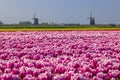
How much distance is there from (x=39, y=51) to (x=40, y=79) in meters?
4.90

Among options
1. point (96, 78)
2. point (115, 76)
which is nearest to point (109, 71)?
point (115, 76)

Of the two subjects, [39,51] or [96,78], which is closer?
[96,78]

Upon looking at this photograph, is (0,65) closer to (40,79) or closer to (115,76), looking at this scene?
(40,79)

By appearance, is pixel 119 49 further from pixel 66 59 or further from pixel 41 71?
pixel 41 71

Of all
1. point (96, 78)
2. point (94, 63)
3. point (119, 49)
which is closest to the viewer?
point (96, 78)

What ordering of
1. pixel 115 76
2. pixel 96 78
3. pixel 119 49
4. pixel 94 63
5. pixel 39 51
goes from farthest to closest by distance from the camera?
pixel 119 49 → pixel 39 51 → pixel 94 63 → pixel 115 76 → pixel 96 78

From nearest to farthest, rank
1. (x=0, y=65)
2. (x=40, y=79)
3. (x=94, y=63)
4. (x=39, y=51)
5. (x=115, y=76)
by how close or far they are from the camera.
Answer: (x=40, y=79) < (x=115, y=76) < (x=0, y=65) < (x=94, y=63) < (x=39, y=51)

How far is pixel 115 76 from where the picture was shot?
6.41m

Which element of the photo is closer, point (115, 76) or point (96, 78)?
point (96, 78)

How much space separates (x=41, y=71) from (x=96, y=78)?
1017mm

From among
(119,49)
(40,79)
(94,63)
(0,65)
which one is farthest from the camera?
(119,49)

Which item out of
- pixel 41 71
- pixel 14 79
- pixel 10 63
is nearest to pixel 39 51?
pixel 10 63

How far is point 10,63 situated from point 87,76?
1.69 metres

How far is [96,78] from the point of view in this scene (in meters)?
5.97
